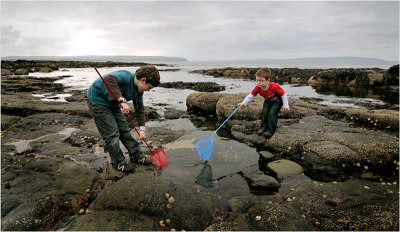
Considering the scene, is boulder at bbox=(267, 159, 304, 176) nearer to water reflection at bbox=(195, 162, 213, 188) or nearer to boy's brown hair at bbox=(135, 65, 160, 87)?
water reflection at bbox=(195, 162, 213, 188)

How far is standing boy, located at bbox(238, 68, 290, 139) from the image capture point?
646 centimetres

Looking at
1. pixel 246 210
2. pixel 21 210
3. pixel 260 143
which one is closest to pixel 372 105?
pixel 260 143

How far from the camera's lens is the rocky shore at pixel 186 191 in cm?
337

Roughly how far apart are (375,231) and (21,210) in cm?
552

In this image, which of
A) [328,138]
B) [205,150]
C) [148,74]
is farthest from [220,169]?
[328,138]

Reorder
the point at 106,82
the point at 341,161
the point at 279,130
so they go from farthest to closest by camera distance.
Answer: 1. the point at 279,130
2. the point at 341,161
3. the point at 106,82

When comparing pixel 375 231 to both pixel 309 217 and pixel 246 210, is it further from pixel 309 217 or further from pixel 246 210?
pixel 246 210

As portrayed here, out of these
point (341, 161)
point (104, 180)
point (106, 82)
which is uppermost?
point (106, 82)

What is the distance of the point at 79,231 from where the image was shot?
304cm

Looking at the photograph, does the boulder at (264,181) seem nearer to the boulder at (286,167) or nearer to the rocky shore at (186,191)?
the rocky shore at (186,191)

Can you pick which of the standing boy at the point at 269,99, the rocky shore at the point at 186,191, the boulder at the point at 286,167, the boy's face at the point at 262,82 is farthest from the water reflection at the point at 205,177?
the boy's face at the point at 262,82

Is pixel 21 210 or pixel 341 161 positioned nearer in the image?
pixel 21 210

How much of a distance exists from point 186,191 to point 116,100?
231 centimetres

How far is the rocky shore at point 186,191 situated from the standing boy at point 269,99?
47 centimetres
